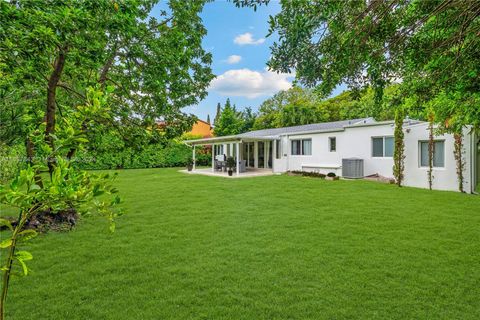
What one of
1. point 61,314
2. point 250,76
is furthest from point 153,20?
point 250,76

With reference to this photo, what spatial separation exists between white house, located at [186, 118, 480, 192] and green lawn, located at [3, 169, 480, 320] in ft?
14.0

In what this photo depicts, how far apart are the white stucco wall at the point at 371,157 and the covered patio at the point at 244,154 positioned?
1761 mm

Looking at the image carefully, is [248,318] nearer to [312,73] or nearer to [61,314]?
[61,314]

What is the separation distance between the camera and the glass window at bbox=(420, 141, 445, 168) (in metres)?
12.4

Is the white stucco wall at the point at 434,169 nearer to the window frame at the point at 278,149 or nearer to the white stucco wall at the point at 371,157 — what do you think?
the white stucco wall at the point at 371,157

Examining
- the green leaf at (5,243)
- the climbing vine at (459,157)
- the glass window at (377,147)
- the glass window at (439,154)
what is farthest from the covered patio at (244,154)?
the green leaf at (5,243)

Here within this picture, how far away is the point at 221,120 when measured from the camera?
33875 mm

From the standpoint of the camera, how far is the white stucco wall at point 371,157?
12.1m

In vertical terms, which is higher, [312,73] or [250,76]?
[250,76]

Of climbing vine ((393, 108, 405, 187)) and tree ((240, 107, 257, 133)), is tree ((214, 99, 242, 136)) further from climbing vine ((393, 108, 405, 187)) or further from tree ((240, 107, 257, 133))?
climbing vine ((393, 108, 405, 187))

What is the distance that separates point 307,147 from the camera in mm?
18797

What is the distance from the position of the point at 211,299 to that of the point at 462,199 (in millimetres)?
10219

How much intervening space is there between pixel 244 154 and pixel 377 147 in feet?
36.6

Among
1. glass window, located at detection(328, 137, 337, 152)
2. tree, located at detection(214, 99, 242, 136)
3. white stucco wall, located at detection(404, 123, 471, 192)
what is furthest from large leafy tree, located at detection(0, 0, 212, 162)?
tree, located at detection(214, 99, 242, 136)
